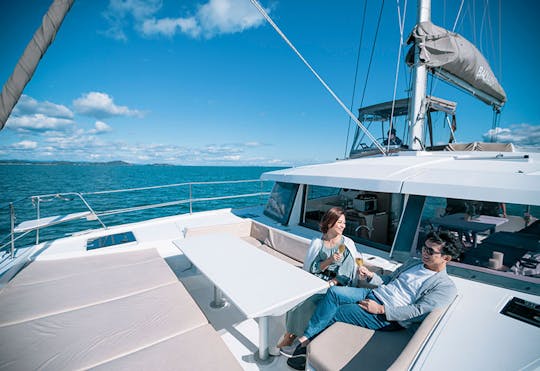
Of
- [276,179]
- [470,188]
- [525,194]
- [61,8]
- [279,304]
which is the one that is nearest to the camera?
[61,8]

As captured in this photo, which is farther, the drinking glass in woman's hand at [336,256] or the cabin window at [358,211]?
the cabin window at [358,211]

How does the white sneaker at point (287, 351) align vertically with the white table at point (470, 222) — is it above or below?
below

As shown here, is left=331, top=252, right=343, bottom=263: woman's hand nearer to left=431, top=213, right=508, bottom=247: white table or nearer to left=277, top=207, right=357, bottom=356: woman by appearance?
left=277, top=207, right=357, bottom=356: woman

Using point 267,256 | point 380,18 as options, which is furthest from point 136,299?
point 380,18

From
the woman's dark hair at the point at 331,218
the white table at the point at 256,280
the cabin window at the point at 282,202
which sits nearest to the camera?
the white table at the point at 256,280

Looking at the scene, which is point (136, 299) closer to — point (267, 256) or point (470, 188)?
point (267, 256)

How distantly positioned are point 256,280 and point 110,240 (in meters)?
2.73

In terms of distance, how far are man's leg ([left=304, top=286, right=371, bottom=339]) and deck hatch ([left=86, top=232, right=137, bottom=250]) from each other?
9.60 ft

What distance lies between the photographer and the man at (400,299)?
1633mm

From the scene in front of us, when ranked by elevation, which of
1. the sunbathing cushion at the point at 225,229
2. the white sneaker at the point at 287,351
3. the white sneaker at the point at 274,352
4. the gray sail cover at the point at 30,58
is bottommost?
the white sneaker at the point at 274,352

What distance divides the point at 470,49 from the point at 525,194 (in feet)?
12.9

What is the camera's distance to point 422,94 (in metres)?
4.32

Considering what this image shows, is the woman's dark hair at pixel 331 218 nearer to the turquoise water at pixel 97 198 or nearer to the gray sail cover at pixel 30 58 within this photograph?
the gray sail cover at pixel 30 58

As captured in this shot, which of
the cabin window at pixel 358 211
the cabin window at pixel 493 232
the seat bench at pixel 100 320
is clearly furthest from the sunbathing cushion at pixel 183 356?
the cabin window at pixel 358 211
